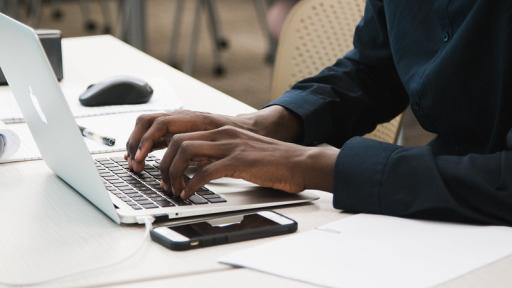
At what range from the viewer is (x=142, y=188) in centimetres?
116

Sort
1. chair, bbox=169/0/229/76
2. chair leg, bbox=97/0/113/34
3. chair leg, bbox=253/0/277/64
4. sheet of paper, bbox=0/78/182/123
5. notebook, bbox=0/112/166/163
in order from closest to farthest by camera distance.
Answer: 1. notebook, bbox=0/112/166/163
2. sheet of paper, bbox=0/78/182/123
3. chair, bbox=169/0/229/76
4. chair leg, bbox=253/0/277/64
5. chair leg, bbox=97/0/113/34

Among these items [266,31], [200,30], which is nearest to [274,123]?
[266,31]

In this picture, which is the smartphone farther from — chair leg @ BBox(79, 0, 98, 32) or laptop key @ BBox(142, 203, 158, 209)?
A: chair leg @ BBox(79, 0, 98, 32)

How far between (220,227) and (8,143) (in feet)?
1.42

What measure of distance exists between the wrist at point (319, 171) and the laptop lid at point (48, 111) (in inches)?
9.4

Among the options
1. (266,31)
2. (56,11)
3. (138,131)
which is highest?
(138,131)

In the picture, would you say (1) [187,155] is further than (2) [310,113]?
No

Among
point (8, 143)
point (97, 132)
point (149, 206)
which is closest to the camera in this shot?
point (149, 206)

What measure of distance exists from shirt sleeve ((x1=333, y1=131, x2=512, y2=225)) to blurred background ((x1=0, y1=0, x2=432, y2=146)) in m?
2.72

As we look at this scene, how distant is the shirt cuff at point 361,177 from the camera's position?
1.12m

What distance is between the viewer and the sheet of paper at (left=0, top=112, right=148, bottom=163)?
4.48ft

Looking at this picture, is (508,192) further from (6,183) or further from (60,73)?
(60,73)

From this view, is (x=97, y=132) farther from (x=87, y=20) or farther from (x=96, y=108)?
(x=87, y=20)

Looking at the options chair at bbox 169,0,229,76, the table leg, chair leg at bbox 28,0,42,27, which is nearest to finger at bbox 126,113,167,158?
the table leg
